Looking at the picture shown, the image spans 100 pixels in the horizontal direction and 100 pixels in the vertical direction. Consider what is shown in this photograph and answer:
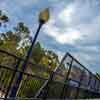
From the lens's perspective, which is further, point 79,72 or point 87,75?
point 87,75

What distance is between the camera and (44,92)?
9305 millimetres

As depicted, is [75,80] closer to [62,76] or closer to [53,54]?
[62,76]

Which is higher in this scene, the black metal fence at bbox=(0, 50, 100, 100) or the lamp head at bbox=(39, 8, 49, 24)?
the lamp head at bbox=(39, 8, 49, 24)

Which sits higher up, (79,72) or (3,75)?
(79,72)

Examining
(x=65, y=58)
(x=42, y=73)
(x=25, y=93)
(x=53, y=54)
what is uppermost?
(x=53, y=54)

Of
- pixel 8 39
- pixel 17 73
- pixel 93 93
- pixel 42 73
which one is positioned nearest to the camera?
pixel 17 73

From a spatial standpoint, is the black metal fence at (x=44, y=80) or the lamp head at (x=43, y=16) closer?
the lamp head at (x=43, y=16)

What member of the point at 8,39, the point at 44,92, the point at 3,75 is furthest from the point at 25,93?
the point at 8,39

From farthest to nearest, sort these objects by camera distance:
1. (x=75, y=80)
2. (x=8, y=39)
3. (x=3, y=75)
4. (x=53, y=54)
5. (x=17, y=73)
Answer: (x=53, y=54)
(x=8, y=39)
(x=75, y=80)
(x=3, y=75)
(x=17, y=73)

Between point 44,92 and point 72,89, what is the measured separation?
2485 mm

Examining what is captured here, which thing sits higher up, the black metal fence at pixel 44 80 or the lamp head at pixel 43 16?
the lamp head at pixel 43 16

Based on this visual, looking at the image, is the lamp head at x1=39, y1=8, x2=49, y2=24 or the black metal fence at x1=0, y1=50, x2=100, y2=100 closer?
the lamp head at x1=39, y1=8, x2=49, y2=24

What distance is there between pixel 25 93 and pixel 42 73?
824mm

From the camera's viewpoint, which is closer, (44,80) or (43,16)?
(43,16)
